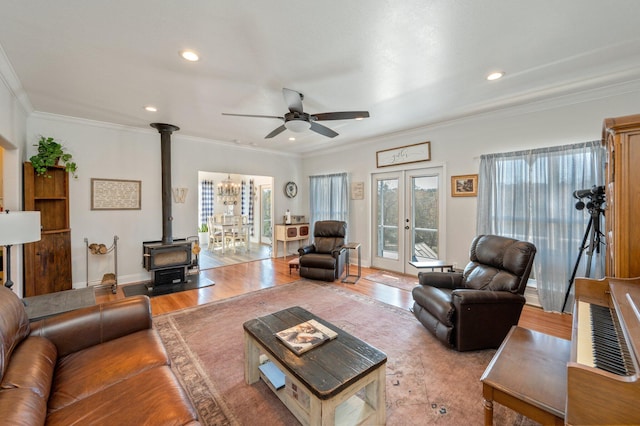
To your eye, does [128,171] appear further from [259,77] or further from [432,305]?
[432,305]

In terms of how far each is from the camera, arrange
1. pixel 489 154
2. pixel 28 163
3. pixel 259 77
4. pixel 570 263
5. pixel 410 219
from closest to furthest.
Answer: pixel 259 77 → pixel 570 263 → pixel 28 163 → pixel 489 154 → pixel 410 219

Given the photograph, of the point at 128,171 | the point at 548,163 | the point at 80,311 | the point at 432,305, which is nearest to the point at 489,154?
the point at 548,163

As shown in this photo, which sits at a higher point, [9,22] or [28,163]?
[9,22]

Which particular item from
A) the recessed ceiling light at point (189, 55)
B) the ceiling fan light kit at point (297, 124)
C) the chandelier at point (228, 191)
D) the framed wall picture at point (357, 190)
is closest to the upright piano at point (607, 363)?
the ceiling fan light kit at point (297, 124)

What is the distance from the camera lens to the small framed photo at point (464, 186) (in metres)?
3.98

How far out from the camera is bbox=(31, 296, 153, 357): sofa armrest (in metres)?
1.62

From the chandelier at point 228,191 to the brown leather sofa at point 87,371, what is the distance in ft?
22.6

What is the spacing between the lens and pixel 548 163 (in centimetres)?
328

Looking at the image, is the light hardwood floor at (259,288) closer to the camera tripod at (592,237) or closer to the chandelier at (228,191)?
the camera tripod at (592,237)

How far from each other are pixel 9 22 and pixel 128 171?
2.88m

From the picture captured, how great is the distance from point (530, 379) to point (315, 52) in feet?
8.84

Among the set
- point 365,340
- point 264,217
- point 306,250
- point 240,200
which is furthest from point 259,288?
point 240,200

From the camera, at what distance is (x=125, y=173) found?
448 centimetres

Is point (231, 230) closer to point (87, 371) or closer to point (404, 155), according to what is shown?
point (404, 155)
